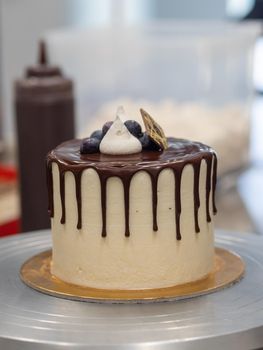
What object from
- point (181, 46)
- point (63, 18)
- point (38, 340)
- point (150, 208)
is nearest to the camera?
point (38, 340)

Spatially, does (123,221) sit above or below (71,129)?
above

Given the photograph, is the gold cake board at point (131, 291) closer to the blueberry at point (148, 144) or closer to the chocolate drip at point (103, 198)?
the chocolate drip at point (103, 198)

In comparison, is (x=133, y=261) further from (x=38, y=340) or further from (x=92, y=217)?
(x=38, y=340)

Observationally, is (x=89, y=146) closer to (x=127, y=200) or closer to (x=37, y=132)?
(x=127, y=200)

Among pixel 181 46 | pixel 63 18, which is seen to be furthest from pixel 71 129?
pixel 63 18

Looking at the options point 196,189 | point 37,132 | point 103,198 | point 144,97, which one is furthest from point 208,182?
point 144,97

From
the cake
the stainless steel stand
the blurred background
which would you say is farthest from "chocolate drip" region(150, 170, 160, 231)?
the blurred background

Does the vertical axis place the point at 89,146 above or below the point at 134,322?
above
